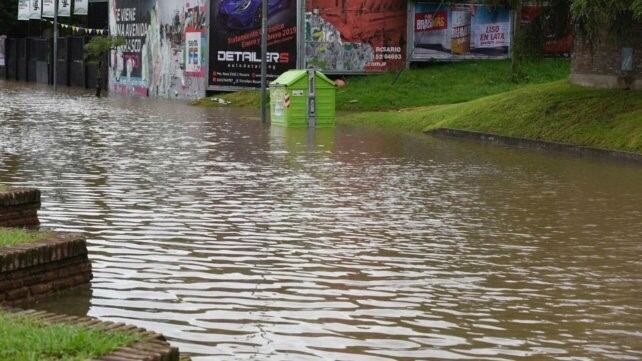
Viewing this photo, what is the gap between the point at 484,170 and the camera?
2112cm

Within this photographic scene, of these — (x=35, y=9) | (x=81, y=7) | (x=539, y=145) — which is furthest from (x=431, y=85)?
(x=35, y=9)

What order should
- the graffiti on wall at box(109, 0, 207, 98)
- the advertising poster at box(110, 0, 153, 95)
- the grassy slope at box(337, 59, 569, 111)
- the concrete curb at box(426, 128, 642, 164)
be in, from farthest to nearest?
the advertising poster at box(110, 0, 153, 95)
the graffiti on wall at box(109, 0, 207, 98)
the grassy slope at box(337, 59, 569, 111)
the concrete curb at box(426, 128, 642, 164)

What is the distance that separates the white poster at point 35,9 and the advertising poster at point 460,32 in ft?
90.3

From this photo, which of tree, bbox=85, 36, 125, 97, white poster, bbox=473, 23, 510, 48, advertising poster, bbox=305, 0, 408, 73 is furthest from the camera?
tree, bbox=85, 36, 125, 97

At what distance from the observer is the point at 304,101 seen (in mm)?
33844

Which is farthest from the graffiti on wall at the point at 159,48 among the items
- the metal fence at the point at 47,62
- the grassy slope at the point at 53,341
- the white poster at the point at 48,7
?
the grassy slope at the point at 53,341

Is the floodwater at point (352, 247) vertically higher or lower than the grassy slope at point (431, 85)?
lower

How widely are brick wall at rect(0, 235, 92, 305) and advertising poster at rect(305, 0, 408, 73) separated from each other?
1546 inches

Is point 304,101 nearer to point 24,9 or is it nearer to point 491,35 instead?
point 491,35

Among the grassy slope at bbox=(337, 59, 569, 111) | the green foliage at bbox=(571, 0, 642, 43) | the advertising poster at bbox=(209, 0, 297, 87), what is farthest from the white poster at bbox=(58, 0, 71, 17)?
the green foliage at bbox=(571, 0, 642, 43)

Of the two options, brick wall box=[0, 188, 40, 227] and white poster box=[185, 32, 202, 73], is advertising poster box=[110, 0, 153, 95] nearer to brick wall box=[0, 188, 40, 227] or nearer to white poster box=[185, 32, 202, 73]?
white poster box=[185, 32, 202, 73]

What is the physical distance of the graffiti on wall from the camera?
52500 millimetres

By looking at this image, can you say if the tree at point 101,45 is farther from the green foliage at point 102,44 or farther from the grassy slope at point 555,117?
the grassy slope at point 555,117

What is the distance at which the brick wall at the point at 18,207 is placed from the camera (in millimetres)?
11688
